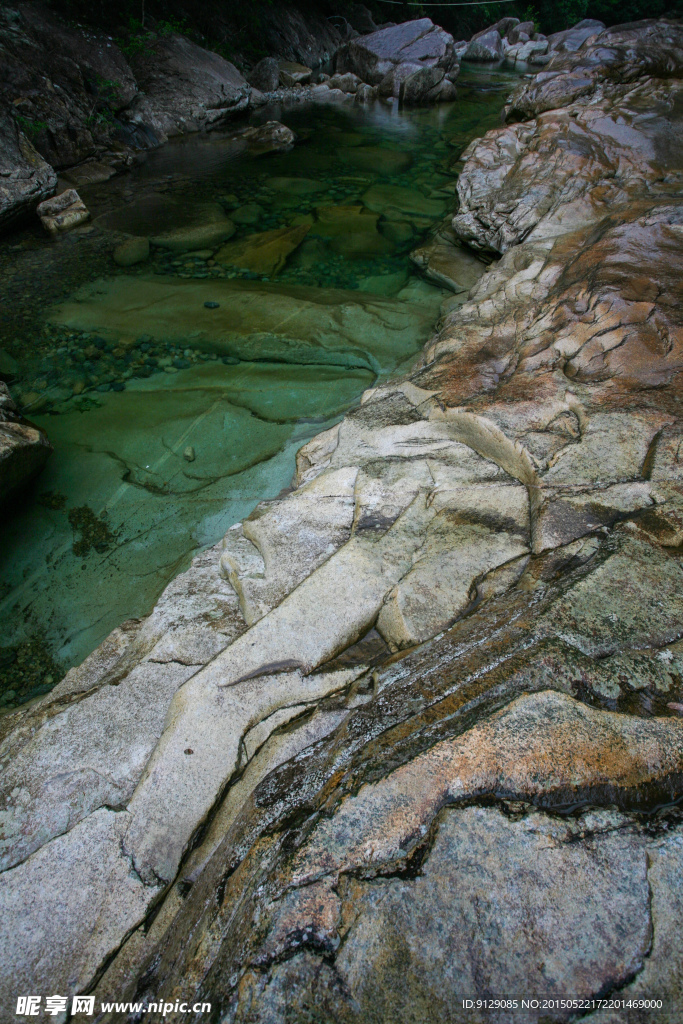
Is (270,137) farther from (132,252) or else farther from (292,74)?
(292,74)

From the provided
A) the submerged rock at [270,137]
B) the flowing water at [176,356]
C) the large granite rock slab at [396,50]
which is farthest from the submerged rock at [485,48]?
the flowing water at [176,356]

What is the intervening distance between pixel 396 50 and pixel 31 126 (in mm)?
10625

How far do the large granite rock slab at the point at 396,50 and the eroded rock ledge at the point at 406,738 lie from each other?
48.9 feet

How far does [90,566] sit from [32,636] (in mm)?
444

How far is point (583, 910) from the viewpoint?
3.49 ft

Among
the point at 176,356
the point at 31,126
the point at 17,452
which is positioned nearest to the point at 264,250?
the point at 176,356

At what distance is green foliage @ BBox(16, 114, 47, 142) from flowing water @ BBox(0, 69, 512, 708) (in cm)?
105

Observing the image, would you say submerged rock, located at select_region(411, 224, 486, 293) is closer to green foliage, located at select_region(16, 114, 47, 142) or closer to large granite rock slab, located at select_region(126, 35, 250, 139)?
green foliage, located at select_region(16, 114, 47, 142)

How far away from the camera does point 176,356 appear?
14.6 ft

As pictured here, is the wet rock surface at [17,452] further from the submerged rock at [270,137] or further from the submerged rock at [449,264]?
the submerged rock at [270,137]

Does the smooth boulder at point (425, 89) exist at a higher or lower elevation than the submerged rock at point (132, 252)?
higher

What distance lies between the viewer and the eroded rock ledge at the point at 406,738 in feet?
3.55

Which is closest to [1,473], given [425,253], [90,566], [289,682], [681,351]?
[90,566]

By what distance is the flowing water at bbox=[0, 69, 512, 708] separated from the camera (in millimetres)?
2953
